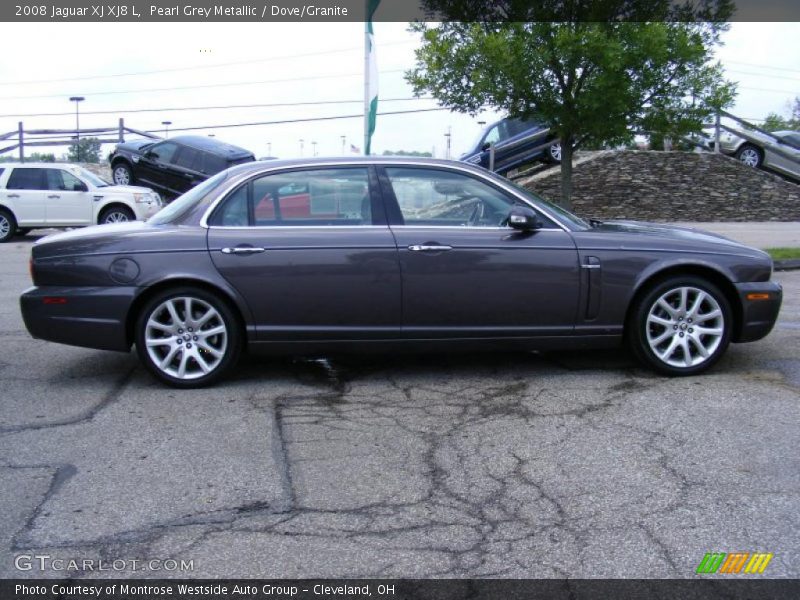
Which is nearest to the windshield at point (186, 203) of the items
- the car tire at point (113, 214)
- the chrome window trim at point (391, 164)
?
the chrome window trim at point (391, 164)

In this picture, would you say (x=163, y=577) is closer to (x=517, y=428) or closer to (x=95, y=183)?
(x=517, y=428)

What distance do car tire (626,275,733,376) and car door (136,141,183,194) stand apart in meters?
17.3

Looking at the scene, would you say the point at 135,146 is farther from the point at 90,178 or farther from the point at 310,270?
the point at 310,270

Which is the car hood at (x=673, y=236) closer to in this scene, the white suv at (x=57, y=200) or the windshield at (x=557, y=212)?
the windshield at (x=557, y=212)

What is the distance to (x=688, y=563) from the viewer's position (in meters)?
3.28

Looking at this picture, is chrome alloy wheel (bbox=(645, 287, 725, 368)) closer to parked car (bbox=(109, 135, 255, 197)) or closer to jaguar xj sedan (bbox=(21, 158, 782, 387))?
jaguar xj sedan (bbox=(21, 158, 782, 387))

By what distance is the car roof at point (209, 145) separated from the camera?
21328 mm

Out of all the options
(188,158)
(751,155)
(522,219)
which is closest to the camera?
(522,219)

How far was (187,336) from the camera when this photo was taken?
569cm

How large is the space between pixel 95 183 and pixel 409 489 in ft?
52.7

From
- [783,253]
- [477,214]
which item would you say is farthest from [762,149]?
[477,214]

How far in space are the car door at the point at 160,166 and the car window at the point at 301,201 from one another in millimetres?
16229

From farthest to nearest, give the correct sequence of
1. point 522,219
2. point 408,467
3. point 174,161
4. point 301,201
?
point 174,161, point 301,201, point 522,219, point 408,467

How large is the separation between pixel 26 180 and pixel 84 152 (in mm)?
13905
